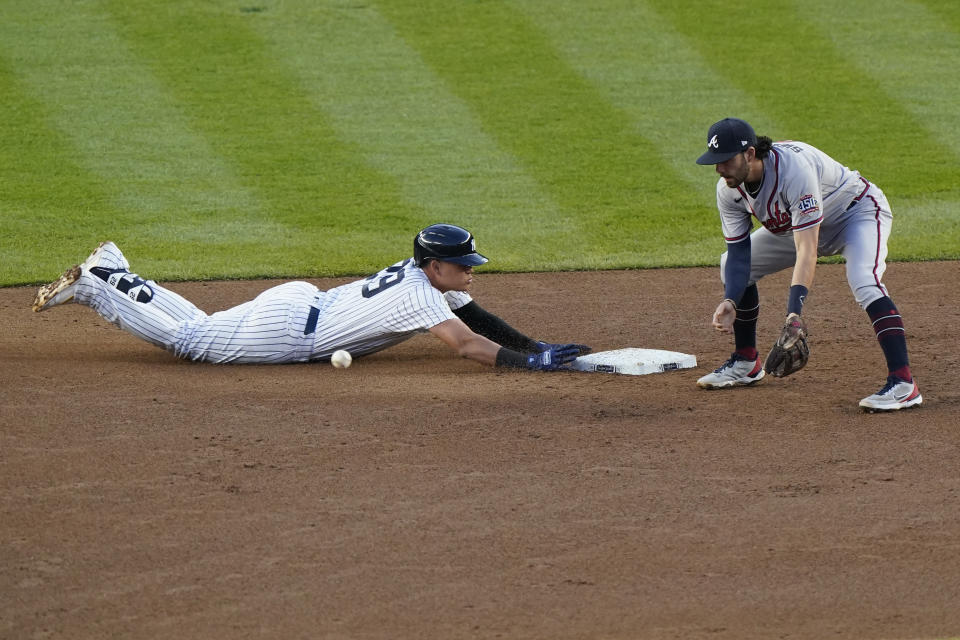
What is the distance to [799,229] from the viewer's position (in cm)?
640

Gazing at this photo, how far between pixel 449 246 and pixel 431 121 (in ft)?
21.3

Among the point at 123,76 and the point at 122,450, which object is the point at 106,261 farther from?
the point at 123,76

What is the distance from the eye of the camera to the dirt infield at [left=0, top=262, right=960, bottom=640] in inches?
176

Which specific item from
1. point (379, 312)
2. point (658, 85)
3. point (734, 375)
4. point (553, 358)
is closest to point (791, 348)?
point (734, 375)

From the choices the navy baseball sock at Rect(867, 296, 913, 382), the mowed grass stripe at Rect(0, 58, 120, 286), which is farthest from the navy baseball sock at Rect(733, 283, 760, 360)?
the mowed grass stripe at Rect(0, 58, 120, 286)

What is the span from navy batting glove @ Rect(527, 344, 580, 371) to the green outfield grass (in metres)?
3.15

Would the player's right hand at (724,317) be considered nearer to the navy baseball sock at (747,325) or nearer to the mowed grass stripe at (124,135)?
the navy baseball sock at (747,325)

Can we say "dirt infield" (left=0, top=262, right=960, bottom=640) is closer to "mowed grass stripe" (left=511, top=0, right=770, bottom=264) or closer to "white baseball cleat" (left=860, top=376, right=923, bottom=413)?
"white baseball cleat" (left=860, top=376, right=923, bottom=413)

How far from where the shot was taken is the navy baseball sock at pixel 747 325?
23.4ft

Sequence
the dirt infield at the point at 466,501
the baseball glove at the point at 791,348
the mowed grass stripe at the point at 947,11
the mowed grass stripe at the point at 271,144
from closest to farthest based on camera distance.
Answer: the dirt infield at the point at 466,501, the baseball glove at the point at 791,348, the mowed grass stripe at the point at 271,144, the mowed grass stripe at the point at 947,11

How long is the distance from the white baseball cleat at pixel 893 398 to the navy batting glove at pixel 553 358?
4.88ft

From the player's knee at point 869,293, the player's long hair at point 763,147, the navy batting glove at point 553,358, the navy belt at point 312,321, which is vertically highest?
the player's long hair at point 763,147

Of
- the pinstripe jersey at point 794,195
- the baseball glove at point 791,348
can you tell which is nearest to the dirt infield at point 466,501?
the baseball glove at point 791,348

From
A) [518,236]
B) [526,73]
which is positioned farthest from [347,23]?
[518,236]
